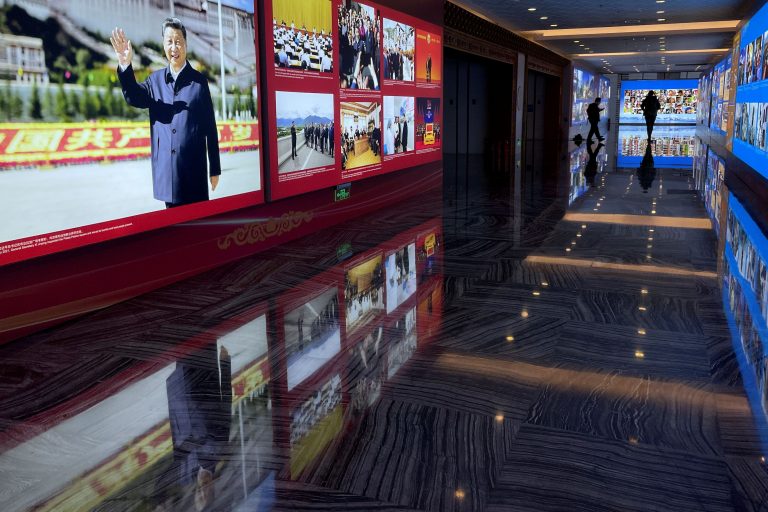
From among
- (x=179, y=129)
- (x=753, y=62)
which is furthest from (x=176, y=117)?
(x=753, y=62)

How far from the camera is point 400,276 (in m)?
5.17

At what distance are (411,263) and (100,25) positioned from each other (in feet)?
9.43

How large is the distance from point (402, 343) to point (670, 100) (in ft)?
134

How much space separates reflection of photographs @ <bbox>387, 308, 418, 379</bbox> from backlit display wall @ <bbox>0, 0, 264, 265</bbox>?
1.98 m

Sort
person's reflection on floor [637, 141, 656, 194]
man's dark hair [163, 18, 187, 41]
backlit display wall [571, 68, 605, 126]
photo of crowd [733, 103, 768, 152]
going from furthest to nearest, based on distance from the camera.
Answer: backlit display wall [571, 68, 605, 126], person's reflection on floor [637, 141, 656, 194], photo of crowd [733, 103, 768, 152], man's dark hair [163, 18, 187, 41]

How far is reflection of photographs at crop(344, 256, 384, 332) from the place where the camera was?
420 centimetres

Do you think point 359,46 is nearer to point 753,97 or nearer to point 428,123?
point 428,123

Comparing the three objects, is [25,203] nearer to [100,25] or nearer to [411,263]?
[100,25]

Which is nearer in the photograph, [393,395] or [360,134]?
[393,395]

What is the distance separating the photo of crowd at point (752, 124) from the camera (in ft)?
29.9

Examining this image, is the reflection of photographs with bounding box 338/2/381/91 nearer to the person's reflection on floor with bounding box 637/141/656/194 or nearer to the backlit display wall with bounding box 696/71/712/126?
the person's reflection on floor with bounding box 637/141/656/194

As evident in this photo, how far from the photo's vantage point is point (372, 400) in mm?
2979

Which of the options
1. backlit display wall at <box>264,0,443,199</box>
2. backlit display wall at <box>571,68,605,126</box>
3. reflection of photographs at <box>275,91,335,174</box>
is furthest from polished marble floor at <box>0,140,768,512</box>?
backlit display wall at <box>571,68,605,126</box>

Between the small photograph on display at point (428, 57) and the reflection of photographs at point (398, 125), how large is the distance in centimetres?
62
